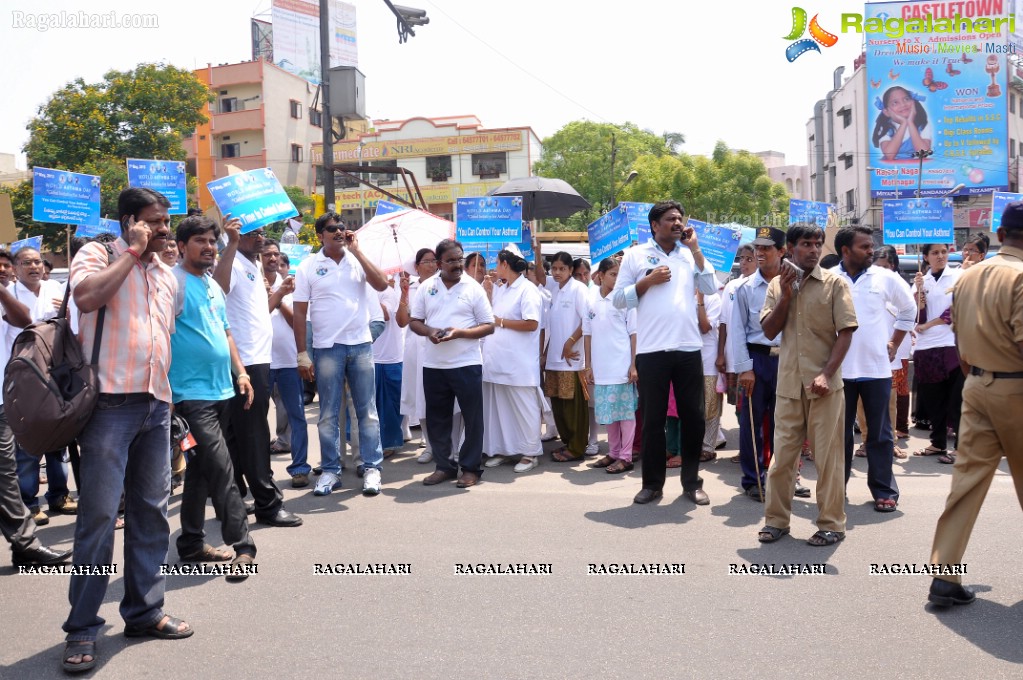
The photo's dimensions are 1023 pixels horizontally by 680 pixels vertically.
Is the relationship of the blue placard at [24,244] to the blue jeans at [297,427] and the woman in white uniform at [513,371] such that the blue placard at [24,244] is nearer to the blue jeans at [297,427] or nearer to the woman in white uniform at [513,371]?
the blue jeans at [297,427]

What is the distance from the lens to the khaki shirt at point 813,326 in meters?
5.28

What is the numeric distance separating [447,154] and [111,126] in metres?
20.2

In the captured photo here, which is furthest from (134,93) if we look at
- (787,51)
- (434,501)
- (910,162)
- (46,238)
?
(910,162)

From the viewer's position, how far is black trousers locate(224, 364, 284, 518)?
5805 mm

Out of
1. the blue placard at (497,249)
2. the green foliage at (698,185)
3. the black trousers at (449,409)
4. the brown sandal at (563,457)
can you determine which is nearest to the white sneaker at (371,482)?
the black trousers at (449,409)

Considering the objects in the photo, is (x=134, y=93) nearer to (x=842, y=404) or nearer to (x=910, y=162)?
(x=842, y=404)

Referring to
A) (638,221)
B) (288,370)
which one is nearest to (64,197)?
(288,370)

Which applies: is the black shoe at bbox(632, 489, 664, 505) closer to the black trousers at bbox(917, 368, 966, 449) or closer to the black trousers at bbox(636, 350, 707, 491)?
the black trousers at bbox(636, 350, 707, 491)

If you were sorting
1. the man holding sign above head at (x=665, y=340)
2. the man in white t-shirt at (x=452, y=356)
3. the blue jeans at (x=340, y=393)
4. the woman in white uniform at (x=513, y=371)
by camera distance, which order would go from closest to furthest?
the man holding sign above head at (x=665, y=340)
the blue jeans at (x=340, y=393)
the man in white t-shirt at (x=452, y=356)
the woman in white uniform at (x=513, y=371)

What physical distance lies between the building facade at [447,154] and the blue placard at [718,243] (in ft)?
126

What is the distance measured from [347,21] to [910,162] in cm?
4433

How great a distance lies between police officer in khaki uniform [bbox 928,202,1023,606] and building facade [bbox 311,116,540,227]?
43.5m

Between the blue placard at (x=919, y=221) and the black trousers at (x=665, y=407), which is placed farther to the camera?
the blue placard at (x=919, y=221)

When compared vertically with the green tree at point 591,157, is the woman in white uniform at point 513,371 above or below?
below
